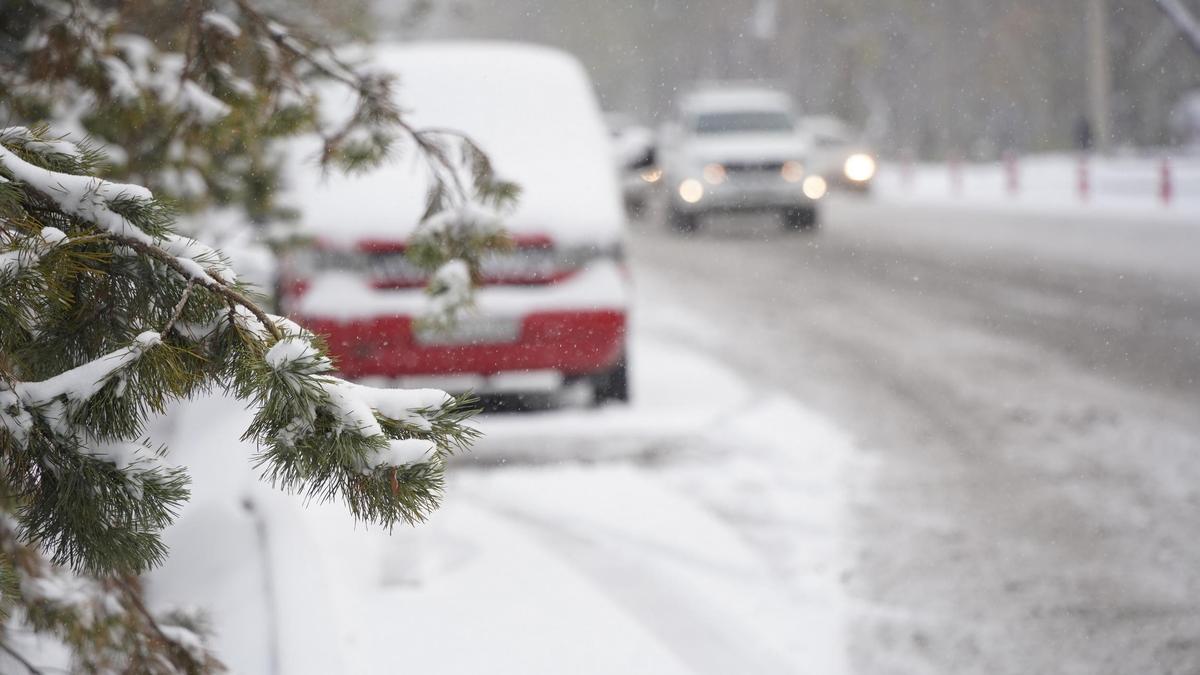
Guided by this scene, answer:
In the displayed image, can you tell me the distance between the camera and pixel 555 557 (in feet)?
12.9

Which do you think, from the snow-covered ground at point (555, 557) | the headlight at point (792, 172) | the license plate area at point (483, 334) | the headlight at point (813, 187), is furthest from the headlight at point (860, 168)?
the license plate area at point (483, 334)

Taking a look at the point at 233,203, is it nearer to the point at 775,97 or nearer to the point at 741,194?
the point at 741,194

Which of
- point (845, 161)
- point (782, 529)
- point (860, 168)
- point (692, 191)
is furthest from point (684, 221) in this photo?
A: point (782, 529)

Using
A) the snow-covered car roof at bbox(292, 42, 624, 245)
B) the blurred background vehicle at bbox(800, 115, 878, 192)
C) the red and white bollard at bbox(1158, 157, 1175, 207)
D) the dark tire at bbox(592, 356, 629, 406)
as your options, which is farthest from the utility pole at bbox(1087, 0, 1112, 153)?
the dark tire at bbox(592, 356, 629, 406)

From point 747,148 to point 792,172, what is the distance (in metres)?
0.76

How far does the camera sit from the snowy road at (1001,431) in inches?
138

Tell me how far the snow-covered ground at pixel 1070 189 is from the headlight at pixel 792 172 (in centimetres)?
463

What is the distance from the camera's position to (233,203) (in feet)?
14.2

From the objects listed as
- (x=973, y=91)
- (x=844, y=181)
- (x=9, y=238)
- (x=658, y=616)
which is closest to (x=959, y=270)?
(x=658, y=616)

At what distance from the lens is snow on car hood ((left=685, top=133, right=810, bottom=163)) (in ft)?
59.6

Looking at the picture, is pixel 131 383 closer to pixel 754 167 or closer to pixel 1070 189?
pixel 754 167

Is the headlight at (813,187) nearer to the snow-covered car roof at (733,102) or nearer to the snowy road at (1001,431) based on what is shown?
the snow-covered car roof at (733,102)

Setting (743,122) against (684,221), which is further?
(743,122)

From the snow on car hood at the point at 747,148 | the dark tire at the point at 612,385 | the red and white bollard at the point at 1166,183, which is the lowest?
the dark tire at the point at 612,385
